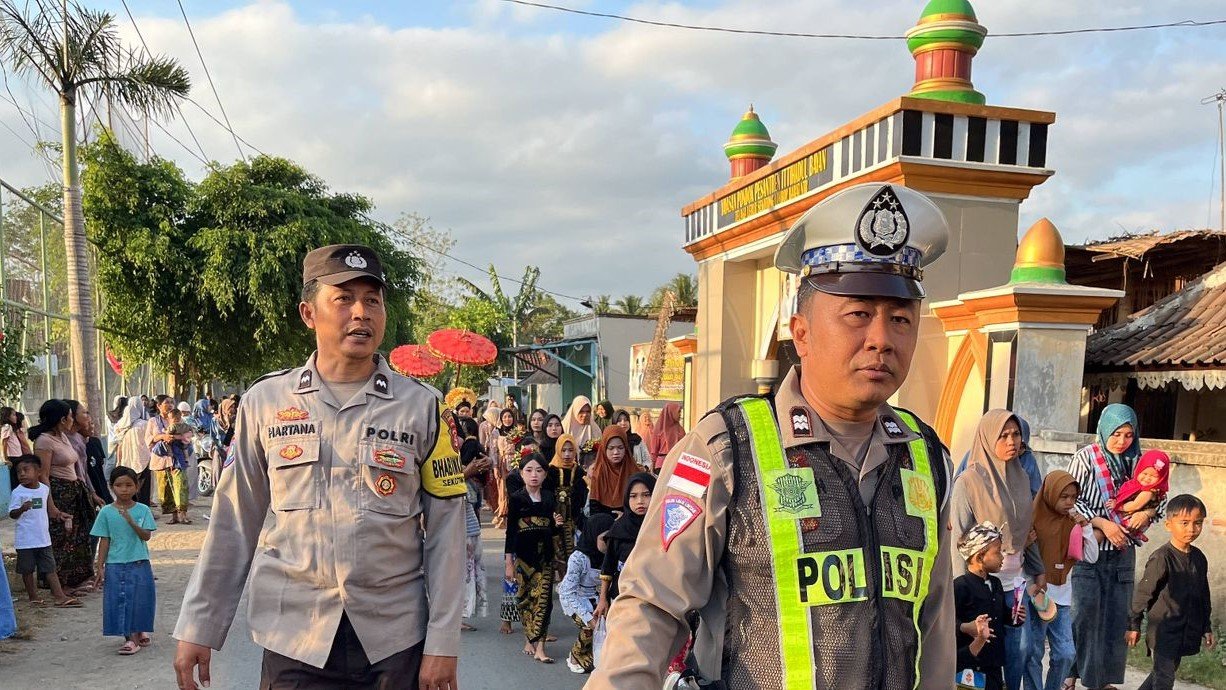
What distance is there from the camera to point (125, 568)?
6.20 m

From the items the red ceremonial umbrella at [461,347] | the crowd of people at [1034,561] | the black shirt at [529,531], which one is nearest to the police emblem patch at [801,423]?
the crowd of people at [1034,561]

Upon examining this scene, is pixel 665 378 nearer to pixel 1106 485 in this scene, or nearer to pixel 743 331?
pixel 743 331

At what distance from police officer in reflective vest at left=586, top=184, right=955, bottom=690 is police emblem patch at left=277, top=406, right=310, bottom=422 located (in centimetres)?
149

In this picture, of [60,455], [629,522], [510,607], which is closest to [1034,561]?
[629,522]

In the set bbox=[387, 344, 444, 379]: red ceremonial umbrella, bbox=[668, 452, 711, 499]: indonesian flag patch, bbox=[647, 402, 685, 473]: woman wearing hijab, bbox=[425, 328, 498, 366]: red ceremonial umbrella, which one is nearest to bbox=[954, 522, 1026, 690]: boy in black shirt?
bbox=[668, 452, 711, 499]: indonesian flag patch

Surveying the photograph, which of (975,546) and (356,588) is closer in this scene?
(356,588)

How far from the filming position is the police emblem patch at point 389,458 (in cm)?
278

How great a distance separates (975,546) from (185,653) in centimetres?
363

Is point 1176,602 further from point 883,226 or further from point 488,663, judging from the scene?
point 883,226

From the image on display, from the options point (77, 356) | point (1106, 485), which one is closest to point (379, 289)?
point (1106, 485)

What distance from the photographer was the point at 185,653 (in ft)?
8.84

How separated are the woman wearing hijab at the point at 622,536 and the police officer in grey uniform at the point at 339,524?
2624 mm

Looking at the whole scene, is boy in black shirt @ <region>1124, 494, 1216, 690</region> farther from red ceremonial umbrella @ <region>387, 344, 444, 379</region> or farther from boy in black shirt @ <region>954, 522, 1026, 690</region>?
red ceremonial umbrella @ <region>387, 344, 444, 379</region>

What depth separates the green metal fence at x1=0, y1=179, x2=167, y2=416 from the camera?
37.4 ft
